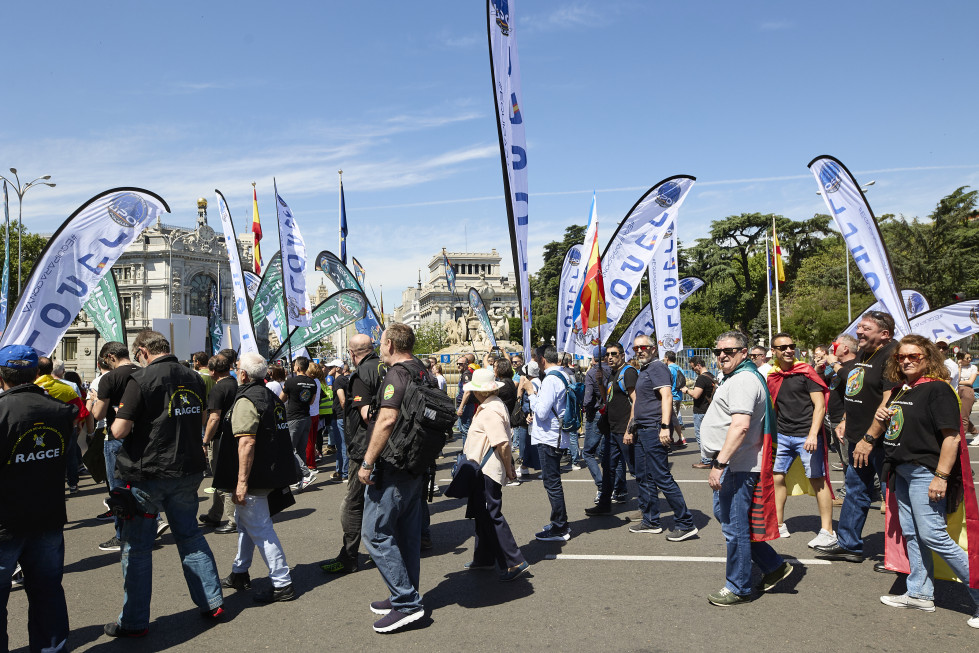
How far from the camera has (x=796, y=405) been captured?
661 cm

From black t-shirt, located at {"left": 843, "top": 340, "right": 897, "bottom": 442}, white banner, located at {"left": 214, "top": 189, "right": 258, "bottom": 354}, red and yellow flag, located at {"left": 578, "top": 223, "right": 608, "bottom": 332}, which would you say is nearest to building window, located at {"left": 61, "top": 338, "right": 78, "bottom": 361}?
white banner, located at {"left": 214, "top": 189, "right": 258, "bottom": 354}

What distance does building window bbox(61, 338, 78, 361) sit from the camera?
69.4 meters

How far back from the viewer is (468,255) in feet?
482

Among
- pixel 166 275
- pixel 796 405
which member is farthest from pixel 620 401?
pixel 166 275

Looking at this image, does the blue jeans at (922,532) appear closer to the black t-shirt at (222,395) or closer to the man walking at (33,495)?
the man walking at (33,495)

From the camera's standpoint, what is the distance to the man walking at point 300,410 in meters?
10.3

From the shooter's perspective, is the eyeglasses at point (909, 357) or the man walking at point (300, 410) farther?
the man walking at point (300, 410)

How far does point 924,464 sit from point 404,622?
11.7ft

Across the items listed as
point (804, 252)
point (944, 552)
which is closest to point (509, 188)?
point (944, 552)

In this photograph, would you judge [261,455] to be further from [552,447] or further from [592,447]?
[592,447]

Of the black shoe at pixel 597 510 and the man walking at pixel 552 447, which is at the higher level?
the man walking at pixel 552 447

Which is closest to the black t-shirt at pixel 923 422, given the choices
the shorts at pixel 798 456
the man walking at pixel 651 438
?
the shorts at pixel 798 456

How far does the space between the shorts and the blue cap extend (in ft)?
19.8

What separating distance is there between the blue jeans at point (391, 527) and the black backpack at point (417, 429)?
13cm
